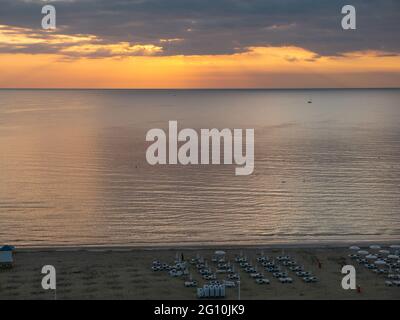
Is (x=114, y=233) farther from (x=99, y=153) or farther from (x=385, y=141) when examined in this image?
(x=385, y=141)

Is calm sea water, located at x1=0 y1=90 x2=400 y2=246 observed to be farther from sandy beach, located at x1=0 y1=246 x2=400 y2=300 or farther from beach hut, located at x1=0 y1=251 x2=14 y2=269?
beach hut, located at x1=0 y1=251 x2=14 y2=269

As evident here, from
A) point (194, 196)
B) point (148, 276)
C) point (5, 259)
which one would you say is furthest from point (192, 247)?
point (194, 196)

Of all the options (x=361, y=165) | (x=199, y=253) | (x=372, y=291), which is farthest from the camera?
(x=361, y=165)

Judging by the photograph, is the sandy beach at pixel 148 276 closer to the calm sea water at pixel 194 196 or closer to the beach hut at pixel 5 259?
the beach hut at pixel 5 259

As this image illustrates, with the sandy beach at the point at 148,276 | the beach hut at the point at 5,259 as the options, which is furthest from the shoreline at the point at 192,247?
the beach hut at the point at 5,259

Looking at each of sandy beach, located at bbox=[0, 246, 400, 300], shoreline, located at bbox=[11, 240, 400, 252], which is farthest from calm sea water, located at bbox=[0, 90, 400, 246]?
sandy beach, located at bbox=[0, 246, 400, 300]

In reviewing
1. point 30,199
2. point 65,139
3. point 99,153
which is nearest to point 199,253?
point 30,199
